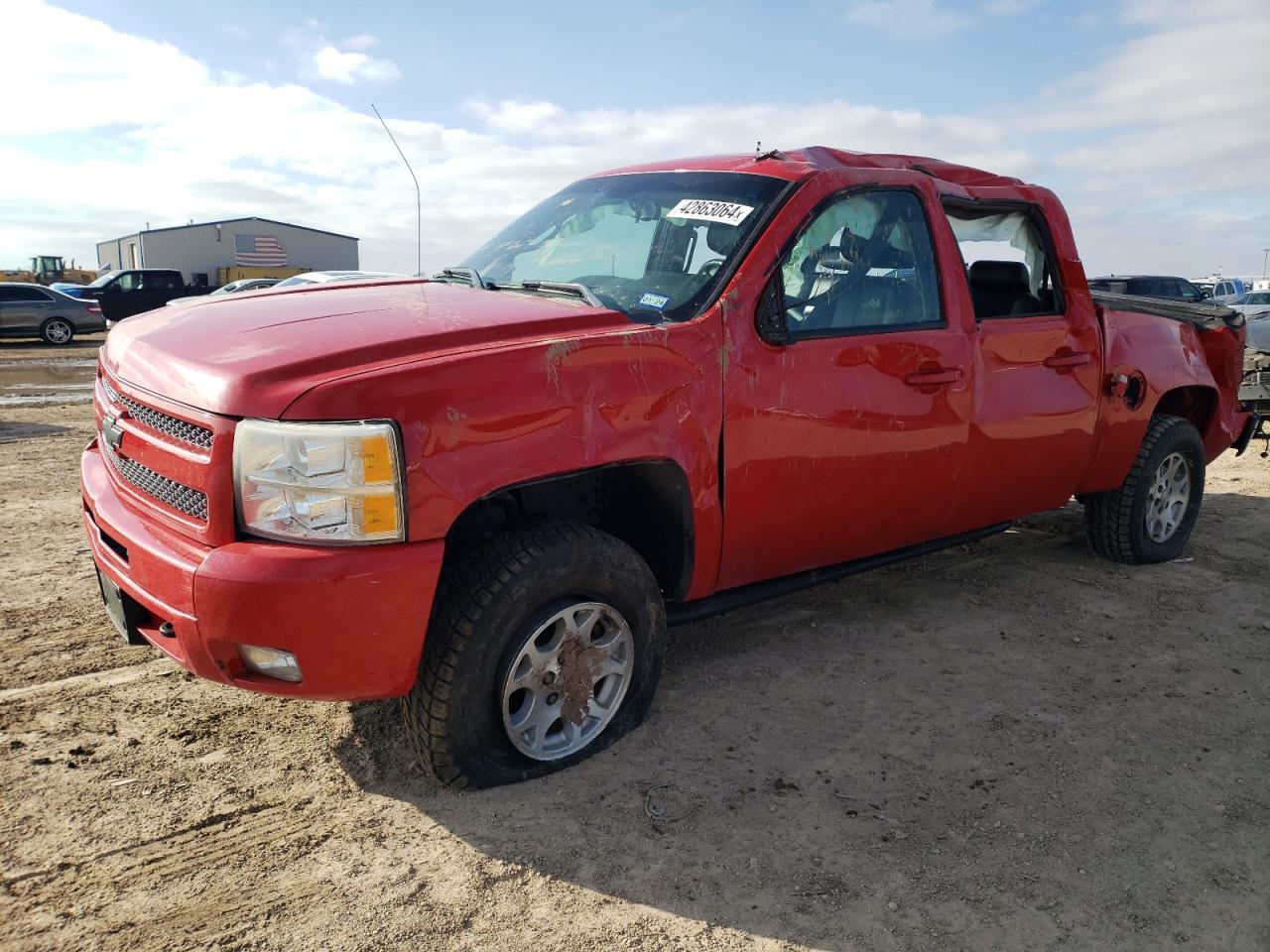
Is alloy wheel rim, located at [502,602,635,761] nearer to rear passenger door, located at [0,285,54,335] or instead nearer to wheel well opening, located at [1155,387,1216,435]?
wheel well opening, located at [1155,387,1216,435]

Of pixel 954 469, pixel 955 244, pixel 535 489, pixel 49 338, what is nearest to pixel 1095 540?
pixel 954 469

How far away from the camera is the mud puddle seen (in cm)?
1188

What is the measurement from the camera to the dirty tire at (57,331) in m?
20.7

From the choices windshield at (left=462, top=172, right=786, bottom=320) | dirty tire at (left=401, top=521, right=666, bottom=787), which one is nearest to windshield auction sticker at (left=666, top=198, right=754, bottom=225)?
windshield at (left=462, top=172, right=786, bottom=320)

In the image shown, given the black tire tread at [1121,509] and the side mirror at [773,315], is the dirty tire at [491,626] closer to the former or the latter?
the side mirror at [773,315]

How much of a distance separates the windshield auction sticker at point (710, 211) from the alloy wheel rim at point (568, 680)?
145cm

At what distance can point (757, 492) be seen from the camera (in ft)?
10.9

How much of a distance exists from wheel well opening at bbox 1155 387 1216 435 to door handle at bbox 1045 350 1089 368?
48.2 inches

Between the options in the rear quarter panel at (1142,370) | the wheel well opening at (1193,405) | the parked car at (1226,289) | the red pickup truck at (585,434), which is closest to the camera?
the red pickup truck at (585,434)

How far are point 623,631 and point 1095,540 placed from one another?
3459 millimetres

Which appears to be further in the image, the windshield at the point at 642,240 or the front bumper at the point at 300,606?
the windshield at the point at 642,240

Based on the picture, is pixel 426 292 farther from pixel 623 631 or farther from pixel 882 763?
pixel 882 763

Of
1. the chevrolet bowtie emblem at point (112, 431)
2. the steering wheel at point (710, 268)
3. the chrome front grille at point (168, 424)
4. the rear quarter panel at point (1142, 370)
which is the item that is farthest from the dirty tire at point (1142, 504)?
the chevrolet bowtie emblem at point (112, 431)

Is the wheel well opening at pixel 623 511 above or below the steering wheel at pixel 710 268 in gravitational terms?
below
